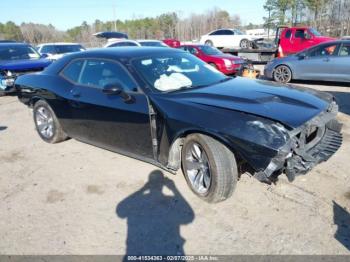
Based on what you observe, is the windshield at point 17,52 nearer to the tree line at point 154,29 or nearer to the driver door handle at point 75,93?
the driver door handle at point 75,93

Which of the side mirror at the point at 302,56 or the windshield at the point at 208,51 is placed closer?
the side mirror at the point at 302,56

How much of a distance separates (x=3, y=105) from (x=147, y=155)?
7.05m

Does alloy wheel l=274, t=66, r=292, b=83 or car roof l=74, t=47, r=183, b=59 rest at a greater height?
car roof l=74, t=47, r=183, b=59

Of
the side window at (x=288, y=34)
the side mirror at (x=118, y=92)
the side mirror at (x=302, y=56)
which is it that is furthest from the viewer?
the side window at (x=288, y=34)

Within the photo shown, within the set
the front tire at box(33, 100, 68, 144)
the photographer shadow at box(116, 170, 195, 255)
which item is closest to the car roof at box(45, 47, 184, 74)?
the front tire at box(33, 100, 68, 144)

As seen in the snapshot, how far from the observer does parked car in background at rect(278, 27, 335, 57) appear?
50.1ft

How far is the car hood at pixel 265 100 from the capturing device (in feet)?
10.2

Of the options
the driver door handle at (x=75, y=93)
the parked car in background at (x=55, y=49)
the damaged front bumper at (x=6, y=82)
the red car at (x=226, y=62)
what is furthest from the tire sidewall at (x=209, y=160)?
Result: the parked car in background at (x=55, y=49)

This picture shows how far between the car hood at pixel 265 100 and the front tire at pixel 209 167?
399 mm

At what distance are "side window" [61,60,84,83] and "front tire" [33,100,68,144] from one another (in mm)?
697

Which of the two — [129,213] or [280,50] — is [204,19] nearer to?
[280,50]

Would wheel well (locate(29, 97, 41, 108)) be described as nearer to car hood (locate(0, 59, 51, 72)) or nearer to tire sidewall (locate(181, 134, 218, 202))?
tire sidewall (locate(181, 134, 218, 202))

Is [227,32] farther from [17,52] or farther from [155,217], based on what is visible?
[155,217]

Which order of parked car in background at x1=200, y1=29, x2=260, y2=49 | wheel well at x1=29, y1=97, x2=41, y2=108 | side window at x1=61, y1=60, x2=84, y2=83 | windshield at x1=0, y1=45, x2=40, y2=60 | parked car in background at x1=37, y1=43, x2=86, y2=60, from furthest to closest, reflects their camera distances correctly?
parked car in background at x1=200, y1=29, x2=260, y2=49, parked car in background at x1=37, y1=43, x2=86, y2=60, windshield at x1=0, y1=45, x2=40, y2=60, wheel well at x1=29, y1=97, x2=41, y2=108, side window at x1=61, y1=60, x2=84, y2=83
